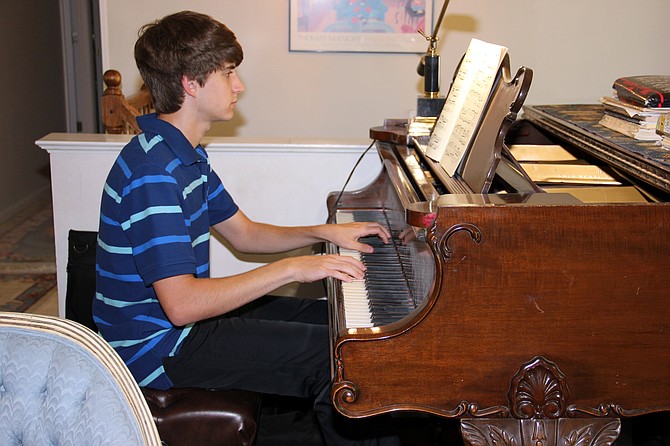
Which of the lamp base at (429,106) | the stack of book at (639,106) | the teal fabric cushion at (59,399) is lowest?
the teal fabric cushion at (59,399)

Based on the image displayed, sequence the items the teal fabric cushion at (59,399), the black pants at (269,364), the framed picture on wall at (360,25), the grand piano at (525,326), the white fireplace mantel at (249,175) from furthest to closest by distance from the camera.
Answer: the framed picture on wall at (360,25), the white fireplace mantel at (249,175), the black pants at (269,364), the grand piano at (525,326), the teal fabric cushion at (59,399)

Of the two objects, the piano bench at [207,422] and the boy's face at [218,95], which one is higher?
the boy's face at [218,95]

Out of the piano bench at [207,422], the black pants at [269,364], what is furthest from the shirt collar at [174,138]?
the piano bench at [207,422]

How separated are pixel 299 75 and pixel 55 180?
7.08 feet

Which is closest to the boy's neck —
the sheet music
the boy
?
the boy

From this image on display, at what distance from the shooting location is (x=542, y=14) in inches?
189

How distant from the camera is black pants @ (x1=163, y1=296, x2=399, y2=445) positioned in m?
1.94

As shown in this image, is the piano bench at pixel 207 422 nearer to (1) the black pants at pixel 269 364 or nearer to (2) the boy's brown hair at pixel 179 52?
(1) the black pants at pixel 269 364

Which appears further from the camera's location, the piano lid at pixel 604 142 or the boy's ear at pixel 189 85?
the boy's ear at pixel 189 85

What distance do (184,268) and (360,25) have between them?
10.7ft

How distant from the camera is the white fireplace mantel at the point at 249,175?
3020 mm

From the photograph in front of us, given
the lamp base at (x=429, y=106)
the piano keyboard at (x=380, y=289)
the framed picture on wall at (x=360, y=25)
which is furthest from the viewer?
the framed picture on wall at (x=360, y=25)

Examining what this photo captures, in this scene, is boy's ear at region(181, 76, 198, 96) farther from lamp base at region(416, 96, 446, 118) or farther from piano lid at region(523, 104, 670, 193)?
piano lid at region(523, 104, 670, 193)

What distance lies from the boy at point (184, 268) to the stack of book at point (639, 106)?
735 millimetres
